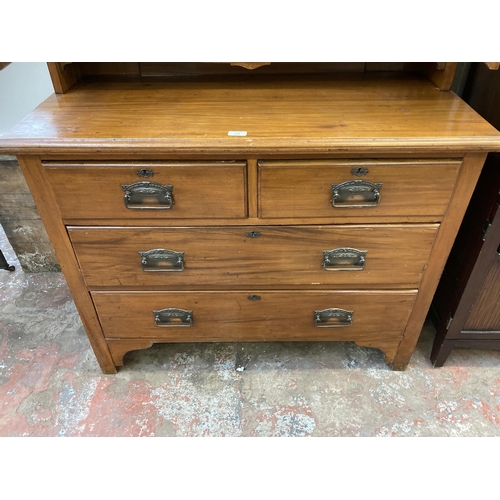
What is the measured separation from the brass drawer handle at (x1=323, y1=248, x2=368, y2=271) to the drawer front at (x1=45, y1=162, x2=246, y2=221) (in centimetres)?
31

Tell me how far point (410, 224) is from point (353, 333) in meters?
0.49

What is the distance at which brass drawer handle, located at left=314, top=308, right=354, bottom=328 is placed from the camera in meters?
1.39

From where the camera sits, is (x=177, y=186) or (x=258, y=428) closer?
(x=177, y=186)

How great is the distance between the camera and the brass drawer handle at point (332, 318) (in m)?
1.39

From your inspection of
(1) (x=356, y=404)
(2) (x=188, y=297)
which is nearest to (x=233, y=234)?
(2) (x=188, y=297)

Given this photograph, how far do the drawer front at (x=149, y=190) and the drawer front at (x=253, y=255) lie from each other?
2.5 inches

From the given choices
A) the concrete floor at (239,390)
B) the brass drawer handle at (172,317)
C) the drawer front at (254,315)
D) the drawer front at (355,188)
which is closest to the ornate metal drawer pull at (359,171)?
the drawer front at (355,188)

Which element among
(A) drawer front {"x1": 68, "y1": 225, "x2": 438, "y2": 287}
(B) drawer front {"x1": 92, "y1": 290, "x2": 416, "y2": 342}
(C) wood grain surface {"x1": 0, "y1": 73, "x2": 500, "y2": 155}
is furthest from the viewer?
(B) drawer front {"x1": 92, "y1": 290, "x2": 416, "y2": 342}

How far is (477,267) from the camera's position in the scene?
1306 mm

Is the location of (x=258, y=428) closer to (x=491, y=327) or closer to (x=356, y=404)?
(x=356, y=404)

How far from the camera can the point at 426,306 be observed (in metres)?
1.37

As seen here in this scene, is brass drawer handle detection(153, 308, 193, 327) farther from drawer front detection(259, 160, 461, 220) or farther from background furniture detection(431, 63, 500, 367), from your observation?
background furniture detection(431, 63, 500, 367)

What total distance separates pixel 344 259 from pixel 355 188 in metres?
0.26

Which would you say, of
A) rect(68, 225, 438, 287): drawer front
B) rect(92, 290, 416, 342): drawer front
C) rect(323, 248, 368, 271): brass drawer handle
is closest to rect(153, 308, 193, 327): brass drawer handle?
rect(92, 290, 416, 342): drawer front
